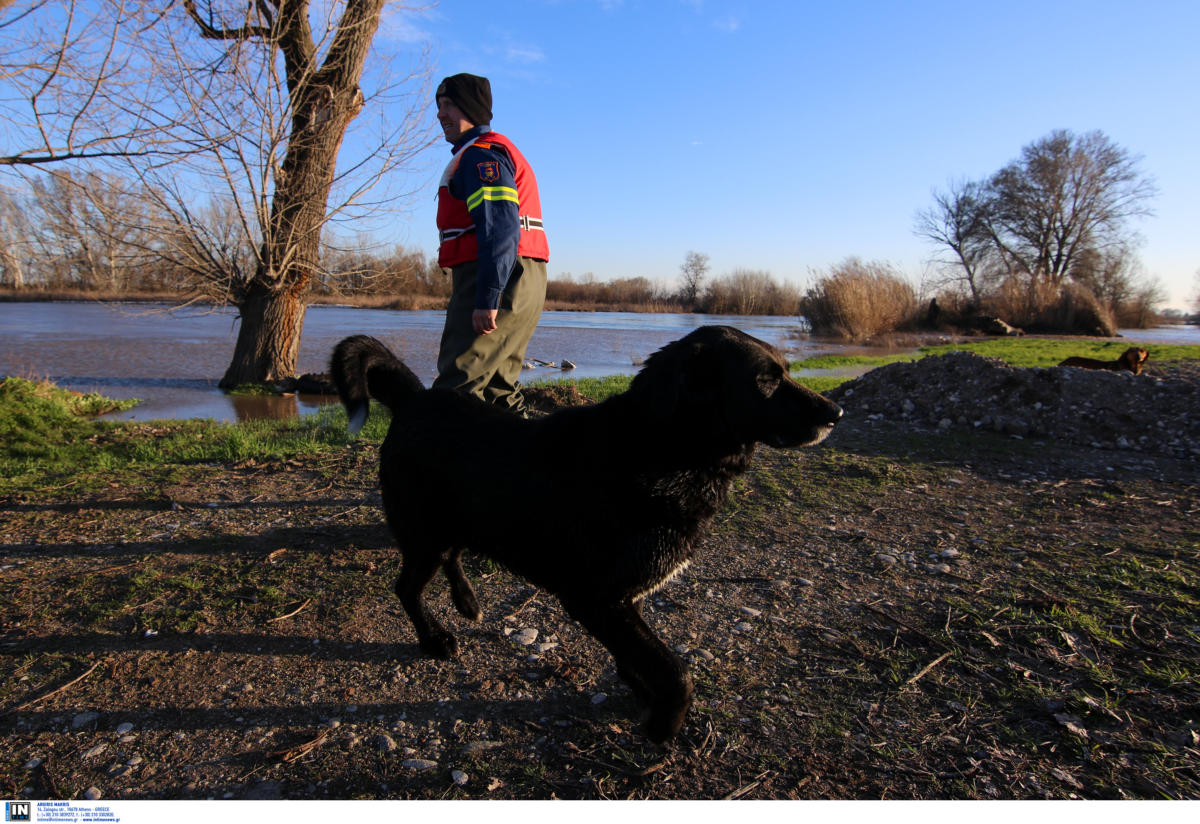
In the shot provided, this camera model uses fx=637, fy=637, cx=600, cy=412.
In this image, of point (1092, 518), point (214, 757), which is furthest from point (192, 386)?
point (1092, 518)

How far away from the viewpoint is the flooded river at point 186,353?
1041 cm

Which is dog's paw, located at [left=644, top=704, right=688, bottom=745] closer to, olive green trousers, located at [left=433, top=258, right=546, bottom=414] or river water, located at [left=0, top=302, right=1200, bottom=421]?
olive green trousers, located at [left=433, top=258, right=546, bottom=414]

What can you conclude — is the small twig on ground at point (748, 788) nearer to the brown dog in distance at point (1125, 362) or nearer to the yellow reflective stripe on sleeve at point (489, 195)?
the yellow reflective stripe on sleeve at point (489, 195)

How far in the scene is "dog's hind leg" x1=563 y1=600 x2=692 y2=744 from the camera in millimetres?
2129

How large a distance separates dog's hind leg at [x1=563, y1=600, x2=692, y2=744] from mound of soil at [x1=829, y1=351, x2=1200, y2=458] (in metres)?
6.51

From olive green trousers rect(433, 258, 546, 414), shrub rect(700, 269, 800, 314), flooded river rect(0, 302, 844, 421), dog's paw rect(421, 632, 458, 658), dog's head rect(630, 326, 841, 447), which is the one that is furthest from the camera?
shrub rect(700, 269, 800, 314)

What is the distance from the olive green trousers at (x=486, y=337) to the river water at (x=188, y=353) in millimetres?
6922

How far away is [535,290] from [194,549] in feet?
8.33

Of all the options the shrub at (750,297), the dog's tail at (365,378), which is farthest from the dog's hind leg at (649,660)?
the shrub at (750,297)

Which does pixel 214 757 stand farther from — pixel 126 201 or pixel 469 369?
pixel 126 201

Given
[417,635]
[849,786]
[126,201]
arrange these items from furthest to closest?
[126,201]
[417,635]
[849,786]

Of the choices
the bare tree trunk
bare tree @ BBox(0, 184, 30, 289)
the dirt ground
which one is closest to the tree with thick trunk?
the bare tree trunk

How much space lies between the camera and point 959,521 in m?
4.51

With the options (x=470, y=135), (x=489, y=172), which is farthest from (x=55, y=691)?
(x=470, y=135)
